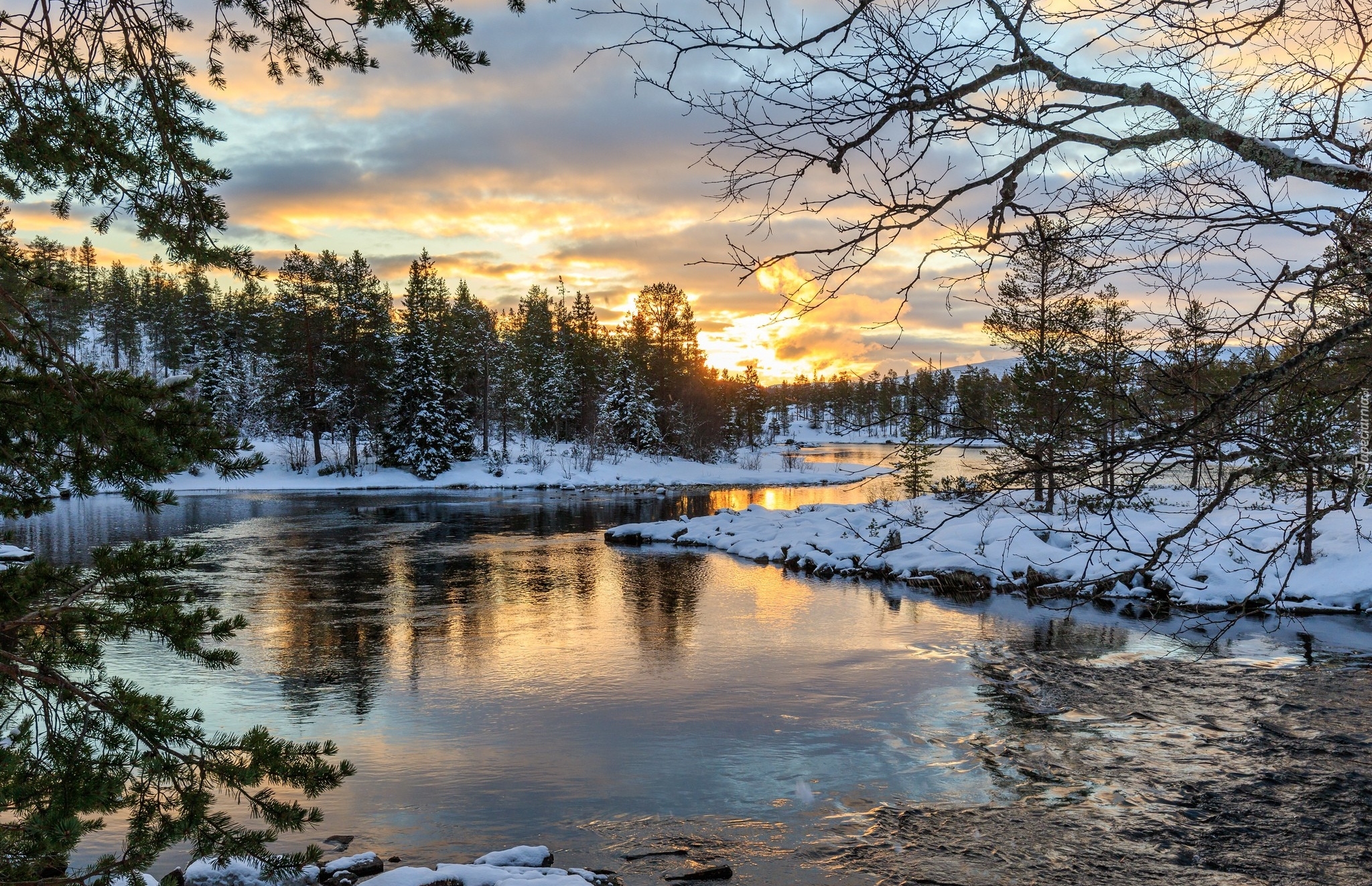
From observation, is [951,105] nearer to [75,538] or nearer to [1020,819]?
[1020,819]

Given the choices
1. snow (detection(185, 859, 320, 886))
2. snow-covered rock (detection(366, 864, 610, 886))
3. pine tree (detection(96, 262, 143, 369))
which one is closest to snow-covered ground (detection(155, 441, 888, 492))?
pine tree (detection(96, 262, 143, 369))

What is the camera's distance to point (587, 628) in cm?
1342

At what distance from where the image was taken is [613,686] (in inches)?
413

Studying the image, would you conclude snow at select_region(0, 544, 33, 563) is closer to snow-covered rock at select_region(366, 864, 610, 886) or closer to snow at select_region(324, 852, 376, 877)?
snow at select_region(324, 852, 376, 877)

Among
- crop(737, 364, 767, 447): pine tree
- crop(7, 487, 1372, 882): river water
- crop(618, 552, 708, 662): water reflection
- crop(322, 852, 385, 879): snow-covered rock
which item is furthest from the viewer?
crop(737, 364, 767, 447): pine tree

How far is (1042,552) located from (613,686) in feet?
34.7

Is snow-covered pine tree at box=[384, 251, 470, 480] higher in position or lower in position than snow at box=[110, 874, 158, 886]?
higher

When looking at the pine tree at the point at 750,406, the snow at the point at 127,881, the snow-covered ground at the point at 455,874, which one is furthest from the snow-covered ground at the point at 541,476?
the snow at the point at 127,881

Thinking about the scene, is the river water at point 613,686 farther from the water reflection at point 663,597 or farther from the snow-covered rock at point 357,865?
the snow-covered rock at point 357,865

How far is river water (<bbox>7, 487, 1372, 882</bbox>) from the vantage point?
6.86 meters

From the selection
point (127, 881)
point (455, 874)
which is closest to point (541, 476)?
point (127, 881)

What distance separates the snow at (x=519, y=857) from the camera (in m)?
5.71

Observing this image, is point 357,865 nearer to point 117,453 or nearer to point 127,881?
point 127,881

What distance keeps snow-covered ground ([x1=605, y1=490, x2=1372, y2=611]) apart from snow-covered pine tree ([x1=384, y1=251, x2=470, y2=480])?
22822mm
